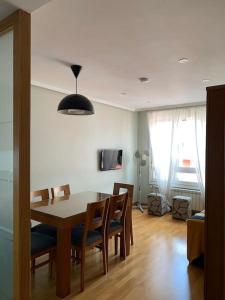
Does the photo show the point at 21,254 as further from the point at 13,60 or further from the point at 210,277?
the point at 210,277

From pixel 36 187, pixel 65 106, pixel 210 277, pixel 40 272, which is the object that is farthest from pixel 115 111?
pixel 210 277

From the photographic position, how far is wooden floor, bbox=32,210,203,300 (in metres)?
2.49

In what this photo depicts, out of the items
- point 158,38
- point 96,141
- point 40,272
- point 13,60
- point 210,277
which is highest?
point 158,38

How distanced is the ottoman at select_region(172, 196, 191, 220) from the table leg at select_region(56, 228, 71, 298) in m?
3.39

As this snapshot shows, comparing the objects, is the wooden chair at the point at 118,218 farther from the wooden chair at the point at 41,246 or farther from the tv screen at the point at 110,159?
the tv screen at the point at 110,159

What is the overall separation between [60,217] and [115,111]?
3.78 meters

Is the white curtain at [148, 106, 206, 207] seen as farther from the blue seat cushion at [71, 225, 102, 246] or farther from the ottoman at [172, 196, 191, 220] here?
the blue seat cushion at [71, 225, 102, 246]

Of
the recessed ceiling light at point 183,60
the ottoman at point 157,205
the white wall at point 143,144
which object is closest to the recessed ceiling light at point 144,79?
the recessed ceiling light at point 183,60

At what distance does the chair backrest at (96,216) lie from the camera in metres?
2.56

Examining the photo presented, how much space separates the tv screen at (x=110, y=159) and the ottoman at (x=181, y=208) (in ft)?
5.21

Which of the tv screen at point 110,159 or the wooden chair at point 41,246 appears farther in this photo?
the tv screen at point 110,159

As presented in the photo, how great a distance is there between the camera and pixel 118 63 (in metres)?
2.96

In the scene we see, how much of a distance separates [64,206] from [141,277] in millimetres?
1276

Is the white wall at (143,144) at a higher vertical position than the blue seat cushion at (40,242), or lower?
higher
